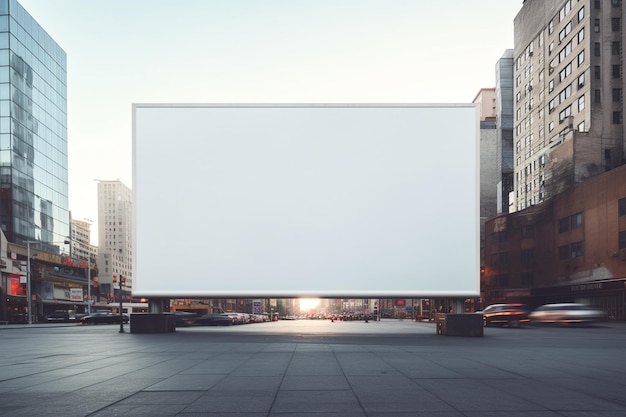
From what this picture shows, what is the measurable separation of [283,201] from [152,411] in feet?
58.9

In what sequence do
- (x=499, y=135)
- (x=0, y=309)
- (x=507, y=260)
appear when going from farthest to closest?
1. (x=499, y=135)
2. (x=507, y=260)
3. (x=0, y=309)

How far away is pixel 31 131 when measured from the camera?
8250 cm

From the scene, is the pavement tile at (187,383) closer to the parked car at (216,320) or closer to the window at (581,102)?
the parked car at (216,320)

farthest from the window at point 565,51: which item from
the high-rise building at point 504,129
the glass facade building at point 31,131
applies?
the glass facade building at point 31,131

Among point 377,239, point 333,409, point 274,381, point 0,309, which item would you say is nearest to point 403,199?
point 377,239

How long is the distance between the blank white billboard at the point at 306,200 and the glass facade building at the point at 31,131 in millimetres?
60216

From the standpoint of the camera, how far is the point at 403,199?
82.2ft

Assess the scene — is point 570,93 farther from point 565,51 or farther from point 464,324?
point 464,324

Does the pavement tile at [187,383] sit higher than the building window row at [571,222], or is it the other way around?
the building window row at [571,222]

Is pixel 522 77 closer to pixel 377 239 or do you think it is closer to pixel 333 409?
pixel 377 239

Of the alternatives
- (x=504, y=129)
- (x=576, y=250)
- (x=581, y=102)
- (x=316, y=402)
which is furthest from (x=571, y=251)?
(x=316, y=402)

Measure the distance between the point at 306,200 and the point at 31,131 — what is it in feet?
237

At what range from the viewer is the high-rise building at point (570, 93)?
7062cm

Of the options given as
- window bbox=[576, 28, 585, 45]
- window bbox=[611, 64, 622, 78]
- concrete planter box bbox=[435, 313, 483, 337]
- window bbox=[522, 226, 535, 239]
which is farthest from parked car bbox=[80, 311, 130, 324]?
window bbox=[611, 64, 622, 78]
